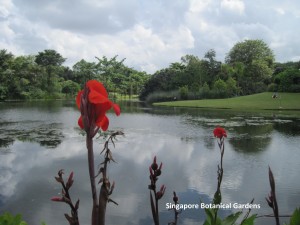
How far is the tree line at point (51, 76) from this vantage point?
157ft

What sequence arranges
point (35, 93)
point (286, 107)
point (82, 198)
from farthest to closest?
1. point (35, 93)
2. point (286, 107)
3. point (82, 198)

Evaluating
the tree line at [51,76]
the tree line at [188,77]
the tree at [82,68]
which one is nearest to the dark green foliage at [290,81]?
the tree line at [188,77]

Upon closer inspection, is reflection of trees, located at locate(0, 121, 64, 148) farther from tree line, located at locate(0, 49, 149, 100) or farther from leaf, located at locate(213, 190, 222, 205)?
tree line, located at locate(0, 49, 149, 100)

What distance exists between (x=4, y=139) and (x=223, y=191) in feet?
25.5

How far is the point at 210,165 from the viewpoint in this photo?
275 inches

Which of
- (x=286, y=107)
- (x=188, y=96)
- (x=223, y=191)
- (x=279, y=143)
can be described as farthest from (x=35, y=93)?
(x=223, y=191)

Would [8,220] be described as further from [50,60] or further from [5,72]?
[50,60]

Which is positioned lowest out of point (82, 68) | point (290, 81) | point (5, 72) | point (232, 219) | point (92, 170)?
point (232, 219)

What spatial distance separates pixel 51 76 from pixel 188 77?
22.3 metres

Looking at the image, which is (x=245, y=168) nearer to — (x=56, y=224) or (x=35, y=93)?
(x=56, y=224)

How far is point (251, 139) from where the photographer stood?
10.7m

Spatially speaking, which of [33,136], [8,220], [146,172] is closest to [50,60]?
[33,136]

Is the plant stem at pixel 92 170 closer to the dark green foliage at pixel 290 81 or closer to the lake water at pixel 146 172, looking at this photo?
the lake water at pixel 146 172

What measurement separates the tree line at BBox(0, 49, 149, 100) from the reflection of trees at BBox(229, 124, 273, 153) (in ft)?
93.9
